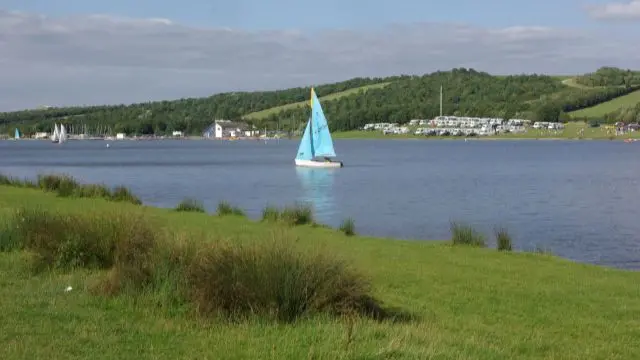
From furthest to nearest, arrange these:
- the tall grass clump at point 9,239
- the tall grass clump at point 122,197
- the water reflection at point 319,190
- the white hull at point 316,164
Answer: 1. the white hull at point 316,164
2. the water reflection at point 319,190
3. the tall grass clump at point 122,197
4. the tall grass clump at point 9,239

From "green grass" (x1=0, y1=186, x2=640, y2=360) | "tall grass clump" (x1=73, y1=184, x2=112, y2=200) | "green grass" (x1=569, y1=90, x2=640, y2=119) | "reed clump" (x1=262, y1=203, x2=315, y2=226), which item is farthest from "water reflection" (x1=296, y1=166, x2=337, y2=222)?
"green grass" (x1=569, y1=90, x2=640, y2=119)

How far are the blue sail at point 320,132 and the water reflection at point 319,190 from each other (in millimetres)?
1695

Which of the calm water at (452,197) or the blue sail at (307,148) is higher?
the blue sail at (307,148)

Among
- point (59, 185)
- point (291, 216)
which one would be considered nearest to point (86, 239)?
point (291, 216)

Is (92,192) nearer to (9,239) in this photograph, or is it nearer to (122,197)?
(122,197)

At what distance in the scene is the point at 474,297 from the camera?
1066 cm

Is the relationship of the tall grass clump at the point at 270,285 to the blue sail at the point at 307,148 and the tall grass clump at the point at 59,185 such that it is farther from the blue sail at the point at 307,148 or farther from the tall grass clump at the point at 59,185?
the blue sail at the point at 307,148

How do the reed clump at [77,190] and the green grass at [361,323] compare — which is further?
the reed clump at [77,190]

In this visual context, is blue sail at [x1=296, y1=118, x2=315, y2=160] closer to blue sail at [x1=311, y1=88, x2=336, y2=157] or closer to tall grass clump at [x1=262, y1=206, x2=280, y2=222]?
blue sail at [x1=311, y1=88, x2=336, y2=157]

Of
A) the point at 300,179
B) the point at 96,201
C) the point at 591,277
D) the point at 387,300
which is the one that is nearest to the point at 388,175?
the point at 300,179

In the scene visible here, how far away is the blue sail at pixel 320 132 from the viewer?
61688mm

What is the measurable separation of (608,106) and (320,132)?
131 m

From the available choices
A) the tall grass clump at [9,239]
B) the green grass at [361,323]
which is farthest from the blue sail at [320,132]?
the green grass at [361,323]

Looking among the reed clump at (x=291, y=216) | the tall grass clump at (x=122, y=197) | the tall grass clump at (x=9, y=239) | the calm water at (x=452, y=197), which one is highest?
the tall grass clump at (x=9, y=239)
